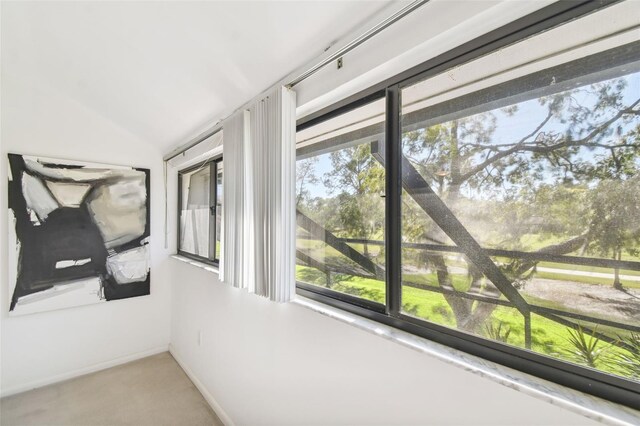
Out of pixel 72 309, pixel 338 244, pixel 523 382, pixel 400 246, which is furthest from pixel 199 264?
pixel 523 382

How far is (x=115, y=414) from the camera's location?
Answer: 191cm

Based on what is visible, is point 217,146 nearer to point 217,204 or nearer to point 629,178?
point 217,204

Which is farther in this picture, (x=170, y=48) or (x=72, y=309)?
(x=72, y=309)

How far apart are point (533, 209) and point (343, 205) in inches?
28.4

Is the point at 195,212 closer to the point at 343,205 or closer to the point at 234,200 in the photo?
the point at 234,200

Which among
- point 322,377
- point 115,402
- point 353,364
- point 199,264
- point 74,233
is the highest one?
point 74,233

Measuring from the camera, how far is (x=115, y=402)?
2.04 meters

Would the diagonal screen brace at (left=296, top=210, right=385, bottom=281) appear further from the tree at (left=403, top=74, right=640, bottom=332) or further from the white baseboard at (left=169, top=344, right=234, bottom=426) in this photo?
the white baseboard at (left=169, top=344, right=234, bottom=426)

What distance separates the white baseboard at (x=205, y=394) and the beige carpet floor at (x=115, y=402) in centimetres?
3

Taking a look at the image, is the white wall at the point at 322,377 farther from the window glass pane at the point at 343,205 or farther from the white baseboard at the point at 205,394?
the window glass pane at the point at 343,205

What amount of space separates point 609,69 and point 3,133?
3636 millimetres

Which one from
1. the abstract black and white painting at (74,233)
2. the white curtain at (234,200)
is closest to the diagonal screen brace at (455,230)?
the white curtain at (234,200)

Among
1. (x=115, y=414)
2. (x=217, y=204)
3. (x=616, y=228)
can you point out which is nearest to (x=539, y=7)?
(x=616, y=228)

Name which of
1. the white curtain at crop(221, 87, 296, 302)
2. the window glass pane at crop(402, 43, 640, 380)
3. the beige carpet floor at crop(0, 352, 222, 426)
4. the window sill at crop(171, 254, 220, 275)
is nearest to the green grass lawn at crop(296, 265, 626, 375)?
the window glass pane at crop(402, 43, 640, 380)
